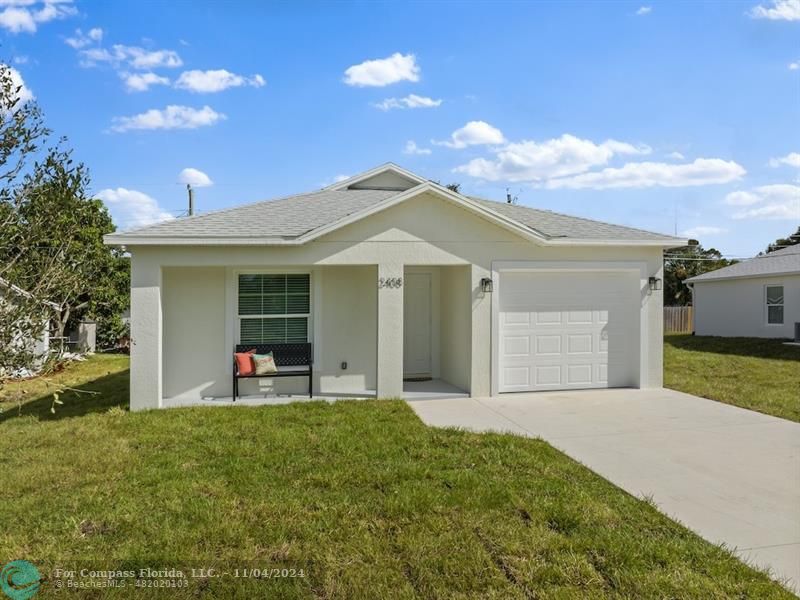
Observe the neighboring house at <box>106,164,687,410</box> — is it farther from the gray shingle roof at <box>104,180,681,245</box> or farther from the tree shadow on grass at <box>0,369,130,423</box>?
the tree shadow on grass at <box>0,369,130,423</box>

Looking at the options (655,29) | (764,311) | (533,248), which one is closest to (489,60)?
(655,29)

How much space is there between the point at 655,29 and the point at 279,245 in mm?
8433

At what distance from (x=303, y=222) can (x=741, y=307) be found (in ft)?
67.8

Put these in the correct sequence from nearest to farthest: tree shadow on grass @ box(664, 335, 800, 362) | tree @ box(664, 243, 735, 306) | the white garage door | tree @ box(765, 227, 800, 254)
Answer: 1. the white garage door
2. tree shadow on grass @ box(664, 335, 800, 362)
3. tree @ box(664, 243, 735, 306)
4. tree @ box(765, 227, 800, 254)

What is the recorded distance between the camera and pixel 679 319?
27.9m

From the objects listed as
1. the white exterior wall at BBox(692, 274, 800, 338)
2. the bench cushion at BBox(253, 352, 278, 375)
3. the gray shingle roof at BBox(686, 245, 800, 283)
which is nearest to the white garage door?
the bench cushion at BBox(253, 352, 278, 375)

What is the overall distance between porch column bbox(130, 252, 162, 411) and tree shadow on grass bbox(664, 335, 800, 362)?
58.9 feet

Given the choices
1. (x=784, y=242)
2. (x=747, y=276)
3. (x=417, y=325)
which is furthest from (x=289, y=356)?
(x=784, y=242)

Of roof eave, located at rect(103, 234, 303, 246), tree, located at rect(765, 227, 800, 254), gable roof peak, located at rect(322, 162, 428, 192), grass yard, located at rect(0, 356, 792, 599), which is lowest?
grass yard, located at rect(0, 356, 792, 599)

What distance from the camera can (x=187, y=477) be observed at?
564cm

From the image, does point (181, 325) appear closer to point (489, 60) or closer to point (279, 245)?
point (279, 245)

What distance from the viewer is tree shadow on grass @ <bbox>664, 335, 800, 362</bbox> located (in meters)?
16.8

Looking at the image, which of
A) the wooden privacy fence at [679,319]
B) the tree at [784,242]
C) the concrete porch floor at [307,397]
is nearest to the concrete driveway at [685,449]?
the concrete porch floor at [307,397]

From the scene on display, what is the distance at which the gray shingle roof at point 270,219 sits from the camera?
365 inches
